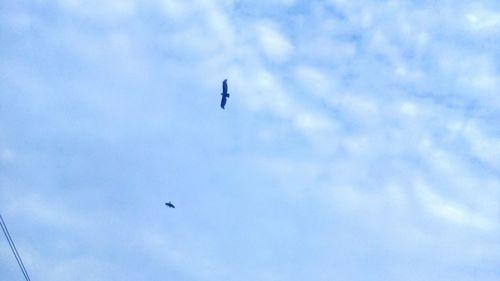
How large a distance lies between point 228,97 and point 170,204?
818cm

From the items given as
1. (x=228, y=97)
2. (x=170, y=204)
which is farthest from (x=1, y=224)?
(x=228, y=97)

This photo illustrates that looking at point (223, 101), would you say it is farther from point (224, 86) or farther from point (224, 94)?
point (224, 86)

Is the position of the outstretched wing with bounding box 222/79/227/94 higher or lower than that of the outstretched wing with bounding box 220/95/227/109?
higher

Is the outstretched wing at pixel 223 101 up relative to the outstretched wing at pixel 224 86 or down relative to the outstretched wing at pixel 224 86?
down

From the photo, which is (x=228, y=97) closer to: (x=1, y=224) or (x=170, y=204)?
(x=170, y=204)

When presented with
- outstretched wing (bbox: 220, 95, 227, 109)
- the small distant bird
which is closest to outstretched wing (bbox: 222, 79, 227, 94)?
the small distant bird

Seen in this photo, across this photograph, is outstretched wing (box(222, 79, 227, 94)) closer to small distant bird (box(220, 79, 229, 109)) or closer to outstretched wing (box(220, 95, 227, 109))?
small distant bird (box(220, 79, 229, 109))

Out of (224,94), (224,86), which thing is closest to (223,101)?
(224,94)

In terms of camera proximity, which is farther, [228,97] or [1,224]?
[228,97]

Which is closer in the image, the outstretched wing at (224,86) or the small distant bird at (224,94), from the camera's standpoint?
the outstretched wing at (224,86)

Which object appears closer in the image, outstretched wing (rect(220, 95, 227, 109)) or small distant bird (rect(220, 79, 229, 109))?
small distant bird (rect(220, 79, 229, 109))

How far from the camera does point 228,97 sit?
28156 millimetres

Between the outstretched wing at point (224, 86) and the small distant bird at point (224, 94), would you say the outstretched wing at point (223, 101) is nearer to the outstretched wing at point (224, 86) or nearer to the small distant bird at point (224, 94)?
the small distant bird at point (224, 94)

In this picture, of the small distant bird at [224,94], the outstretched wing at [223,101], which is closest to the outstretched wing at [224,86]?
the small distant bird at [224,94]
